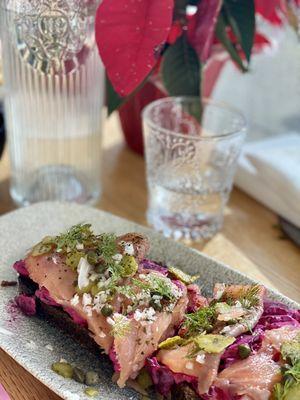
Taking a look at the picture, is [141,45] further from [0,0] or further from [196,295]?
[196,295]

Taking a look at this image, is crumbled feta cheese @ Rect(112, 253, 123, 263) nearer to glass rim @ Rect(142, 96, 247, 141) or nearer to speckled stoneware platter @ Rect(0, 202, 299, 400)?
speckled stoneware platter @ Rect(0, 202, 299, 400)

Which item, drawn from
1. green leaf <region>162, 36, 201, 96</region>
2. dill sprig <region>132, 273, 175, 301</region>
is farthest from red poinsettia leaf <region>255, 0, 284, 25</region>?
dill sprig <region>132, 273, 175, 301</region>

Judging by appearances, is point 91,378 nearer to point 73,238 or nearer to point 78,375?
point 78,375

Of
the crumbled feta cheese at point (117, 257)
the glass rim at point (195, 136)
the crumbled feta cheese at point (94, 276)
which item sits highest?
the glass rim at point (195, 136)

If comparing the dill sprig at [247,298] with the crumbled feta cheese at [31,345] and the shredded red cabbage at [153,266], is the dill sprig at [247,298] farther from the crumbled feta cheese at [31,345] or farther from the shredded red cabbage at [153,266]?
the crumbled feta cheese at [31,345]

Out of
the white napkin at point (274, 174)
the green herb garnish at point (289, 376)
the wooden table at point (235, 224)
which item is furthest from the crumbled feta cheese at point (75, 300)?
the white napkin at point (274, 174)

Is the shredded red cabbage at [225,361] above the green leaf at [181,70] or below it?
below

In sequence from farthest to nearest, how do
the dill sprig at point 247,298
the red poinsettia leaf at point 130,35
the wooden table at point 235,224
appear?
the wooden table at point 235,224 < the red poinsettia leaf at point 130,35 < the dill sprig at point 247,298

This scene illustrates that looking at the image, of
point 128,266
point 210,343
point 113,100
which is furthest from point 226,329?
point 113,100
